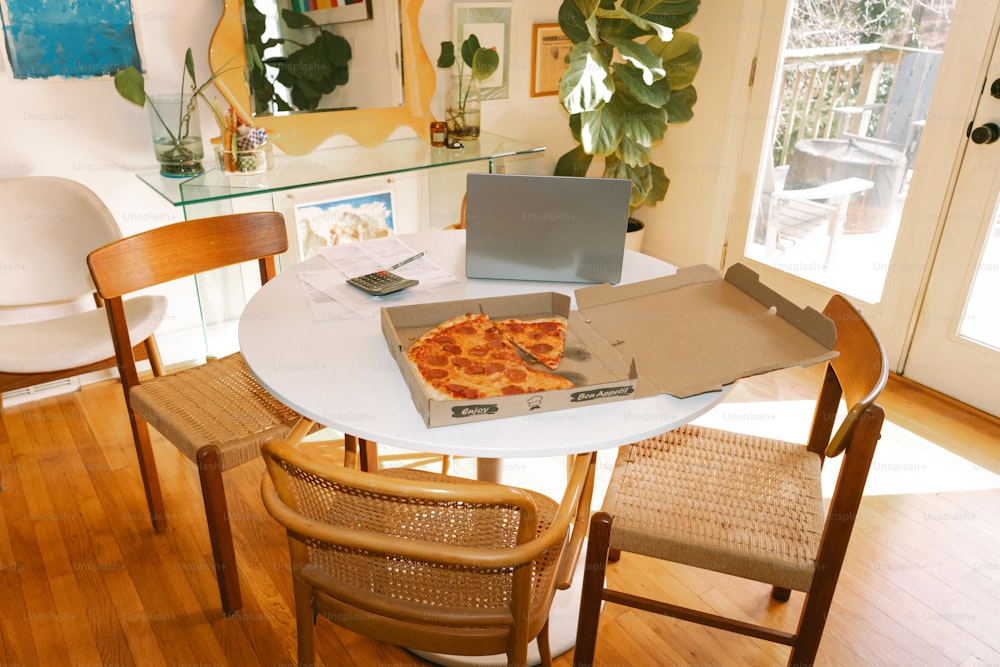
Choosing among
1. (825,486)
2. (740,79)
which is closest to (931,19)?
(740,79)

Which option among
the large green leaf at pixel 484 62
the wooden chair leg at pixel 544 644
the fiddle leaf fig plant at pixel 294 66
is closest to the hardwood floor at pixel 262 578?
the wooden chair leg at pixel 544 644

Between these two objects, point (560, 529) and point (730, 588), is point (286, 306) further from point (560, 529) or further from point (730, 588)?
point (730, 588)

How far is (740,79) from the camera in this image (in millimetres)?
3391

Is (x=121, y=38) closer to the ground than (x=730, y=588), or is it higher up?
higher up

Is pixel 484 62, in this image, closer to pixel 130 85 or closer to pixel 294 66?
pixel 294 66

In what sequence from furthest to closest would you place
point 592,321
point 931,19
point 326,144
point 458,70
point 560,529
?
1. point 458,70
2. point 326,144
3. point 931,19
4. point 592,321
5. point 560,529

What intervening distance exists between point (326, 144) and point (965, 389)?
270 centimetres

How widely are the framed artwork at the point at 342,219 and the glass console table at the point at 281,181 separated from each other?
0.05 meters

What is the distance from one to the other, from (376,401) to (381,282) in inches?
19.6

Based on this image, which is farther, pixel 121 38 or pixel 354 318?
pixel 121 38

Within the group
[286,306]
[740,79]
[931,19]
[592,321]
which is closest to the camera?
[592,321]

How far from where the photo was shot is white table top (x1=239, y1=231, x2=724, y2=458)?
3.91 ft

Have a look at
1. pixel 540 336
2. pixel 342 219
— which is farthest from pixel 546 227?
pixel 342 219

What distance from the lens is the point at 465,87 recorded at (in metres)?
3.20
